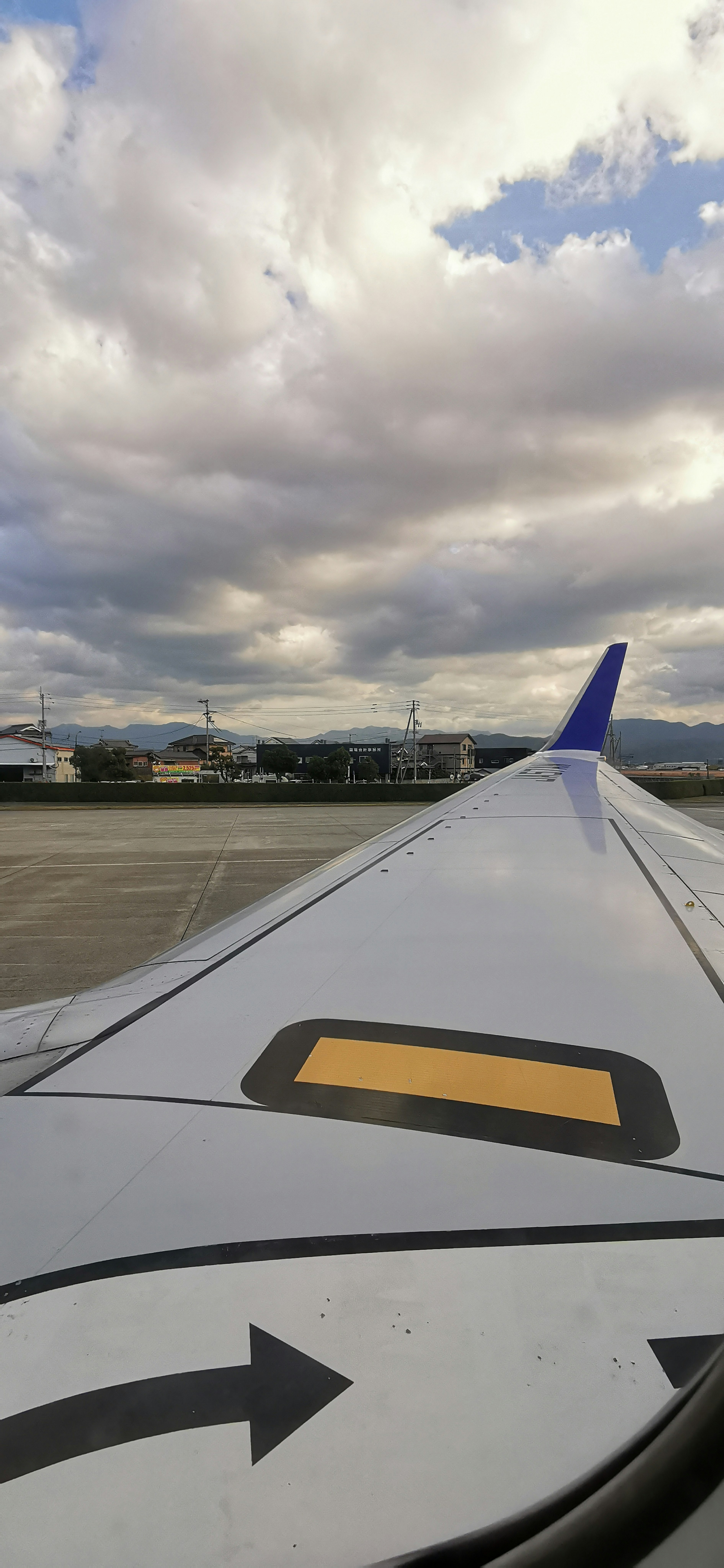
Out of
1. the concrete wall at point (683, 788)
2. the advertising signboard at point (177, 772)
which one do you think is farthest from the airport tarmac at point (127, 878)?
the advertising signboard at point (177, 772)

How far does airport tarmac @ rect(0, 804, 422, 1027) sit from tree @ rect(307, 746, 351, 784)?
5363cm

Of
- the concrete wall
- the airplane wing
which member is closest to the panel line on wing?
the airplane wing

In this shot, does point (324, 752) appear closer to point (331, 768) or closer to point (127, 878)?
point (331, 768)

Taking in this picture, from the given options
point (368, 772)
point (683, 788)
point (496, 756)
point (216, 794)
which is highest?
point (496, 756)

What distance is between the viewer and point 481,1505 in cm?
A: 88

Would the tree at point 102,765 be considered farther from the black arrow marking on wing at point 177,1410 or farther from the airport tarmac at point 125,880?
the black arrow marking on wing at point 177,1410

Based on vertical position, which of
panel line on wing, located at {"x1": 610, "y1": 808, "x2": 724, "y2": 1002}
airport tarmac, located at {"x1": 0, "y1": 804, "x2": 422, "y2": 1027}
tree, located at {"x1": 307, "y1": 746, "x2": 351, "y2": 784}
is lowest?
airport tarmac, located at {"x1": 0, "y1": 804, "x2": 422, "y2": 1027}

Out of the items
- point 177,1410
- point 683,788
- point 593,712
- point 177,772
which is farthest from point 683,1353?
point 177,772

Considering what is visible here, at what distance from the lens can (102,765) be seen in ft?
254

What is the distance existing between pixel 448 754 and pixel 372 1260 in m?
119

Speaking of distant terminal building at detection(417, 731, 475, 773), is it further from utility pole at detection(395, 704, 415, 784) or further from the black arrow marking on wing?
the black arrow marking on wing

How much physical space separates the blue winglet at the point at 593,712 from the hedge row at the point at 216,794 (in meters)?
25.7

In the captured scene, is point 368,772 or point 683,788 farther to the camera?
point 368,772

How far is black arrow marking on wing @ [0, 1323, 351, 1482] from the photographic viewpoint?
0.97m
